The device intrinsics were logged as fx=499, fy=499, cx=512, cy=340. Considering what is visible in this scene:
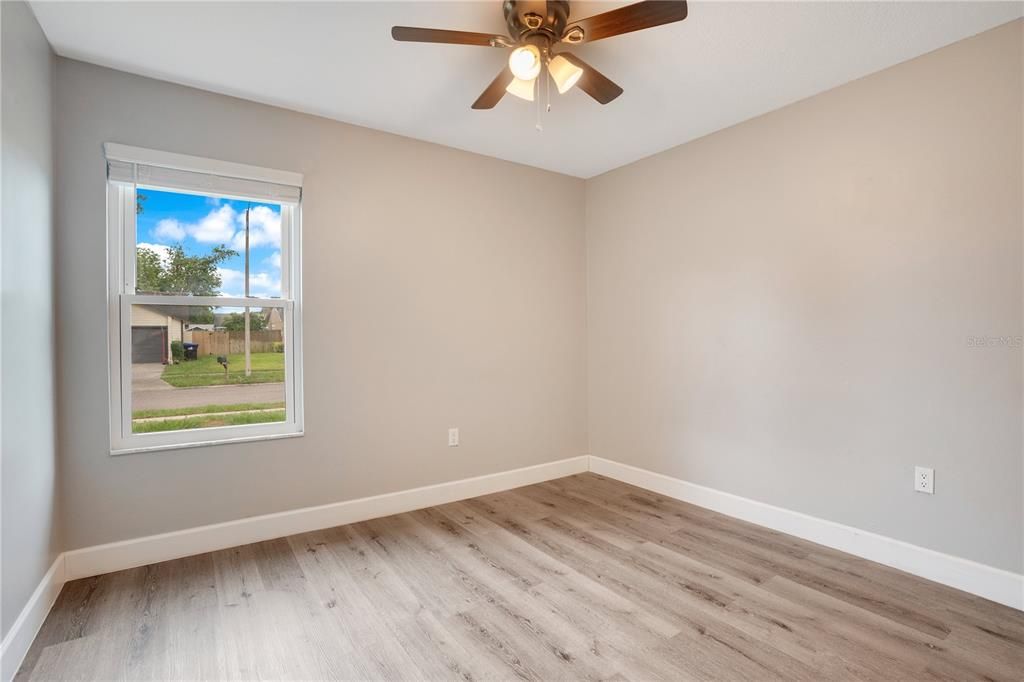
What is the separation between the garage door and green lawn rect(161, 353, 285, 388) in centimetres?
9

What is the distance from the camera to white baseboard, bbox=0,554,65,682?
1.68 metres

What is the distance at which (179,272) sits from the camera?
272cm

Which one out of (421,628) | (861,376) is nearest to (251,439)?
(421,628)

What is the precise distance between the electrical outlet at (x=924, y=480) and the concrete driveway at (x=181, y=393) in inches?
135

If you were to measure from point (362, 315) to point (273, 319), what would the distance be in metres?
0.51

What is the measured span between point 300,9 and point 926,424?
337 centimetres

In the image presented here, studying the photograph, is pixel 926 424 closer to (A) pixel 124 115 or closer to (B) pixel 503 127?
(B) pixel 503 127

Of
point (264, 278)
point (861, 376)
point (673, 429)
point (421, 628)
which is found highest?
point (264, 278)

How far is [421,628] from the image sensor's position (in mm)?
2014

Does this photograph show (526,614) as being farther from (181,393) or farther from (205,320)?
(205,320)

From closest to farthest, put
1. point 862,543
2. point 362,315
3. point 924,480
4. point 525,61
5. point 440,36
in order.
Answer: point 440,36 → point 525,61 → point 924,480 → point 862,543 → point 362,315

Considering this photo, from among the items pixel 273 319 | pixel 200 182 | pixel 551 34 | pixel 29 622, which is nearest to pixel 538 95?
pixel 551 34

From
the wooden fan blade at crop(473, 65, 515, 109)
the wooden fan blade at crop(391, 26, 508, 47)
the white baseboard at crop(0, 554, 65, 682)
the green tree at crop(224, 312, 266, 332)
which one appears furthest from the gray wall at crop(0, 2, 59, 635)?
the wooden fan blade at crop(473, 65, 515, 109)

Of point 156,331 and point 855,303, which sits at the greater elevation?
point 855,303
